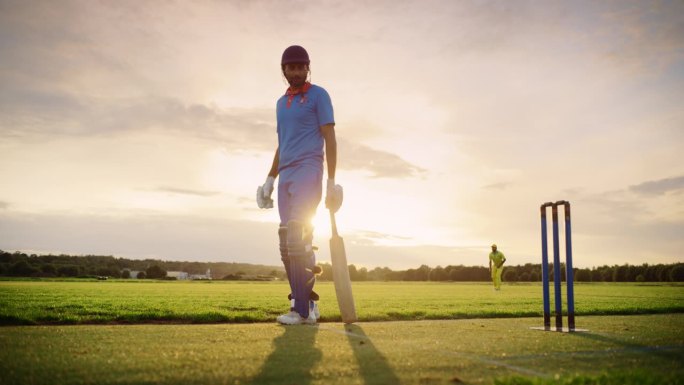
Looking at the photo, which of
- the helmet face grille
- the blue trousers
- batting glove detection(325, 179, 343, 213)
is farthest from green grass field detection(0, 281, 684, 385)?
the helmet face grille

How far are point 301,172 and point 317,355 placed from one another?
3.01 m

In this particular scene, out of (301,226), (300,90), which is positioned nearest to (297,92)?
(300,90)

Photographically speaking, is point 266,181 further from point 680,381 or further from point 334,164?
point 680,381

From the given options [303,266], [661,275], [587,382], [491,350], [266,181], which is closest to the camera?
[587,382]

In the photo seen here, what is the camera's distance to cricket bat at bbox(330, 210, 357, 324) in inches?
243

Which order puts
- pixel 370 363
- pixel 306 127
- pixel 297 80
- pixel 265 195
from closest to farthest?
pixel 370 363 < pixel 306 127 < pixel 297 80 < pixel 265 195

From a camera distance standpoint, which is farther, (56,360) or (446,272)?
(446,272)

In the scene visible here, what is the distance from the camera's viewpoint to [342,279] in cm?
618

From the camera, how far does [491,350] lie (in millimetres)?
4266

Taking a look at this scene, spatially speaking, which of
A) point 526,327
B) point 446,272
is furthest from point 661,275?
point 526,327

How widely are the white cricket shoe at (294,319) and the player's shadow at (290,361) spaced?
1158mm

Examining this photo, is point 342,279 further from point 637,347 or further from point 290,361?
point 637,347

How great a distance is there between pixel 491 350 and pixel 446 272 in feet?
334

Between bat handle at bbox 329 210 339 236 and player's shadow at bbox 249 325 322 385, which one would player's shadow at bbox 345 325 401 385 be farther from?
bat handle at bbox 329 210 339 236
